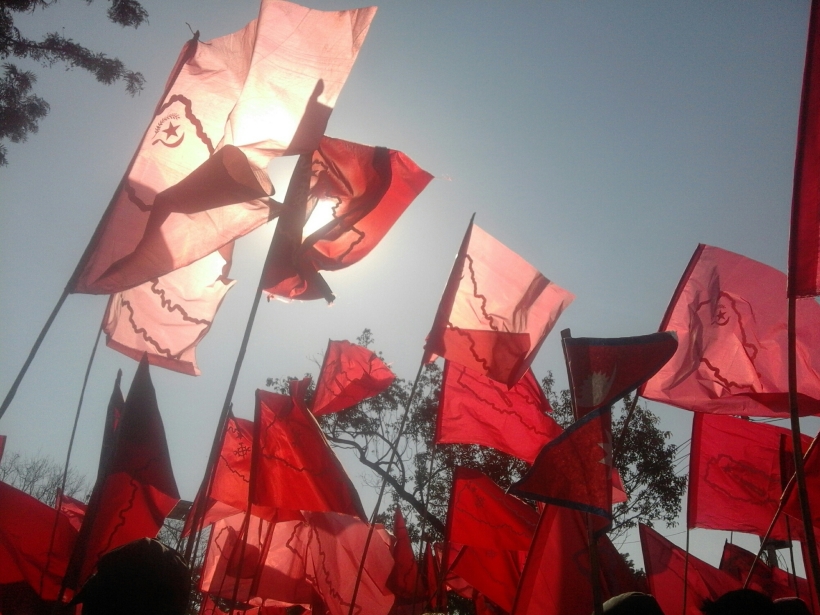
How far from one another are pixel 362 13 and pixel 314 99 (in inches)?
28.3

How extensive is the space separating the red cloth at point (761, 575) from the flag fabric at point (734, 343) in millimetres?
4787

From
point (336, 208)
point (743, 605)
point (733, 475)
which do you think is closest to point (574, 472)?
point (743, 605)

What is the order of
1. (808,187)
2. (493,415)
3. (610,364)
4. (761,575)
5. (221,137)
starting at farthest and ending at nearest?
1. (761,575)
2. (493,415)
3. (221,137)
4. (610,364)
5. (808,187)

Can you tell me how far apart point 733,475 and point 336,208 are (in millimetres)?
4386

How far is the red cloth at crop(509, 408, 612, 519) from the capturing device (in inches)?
121

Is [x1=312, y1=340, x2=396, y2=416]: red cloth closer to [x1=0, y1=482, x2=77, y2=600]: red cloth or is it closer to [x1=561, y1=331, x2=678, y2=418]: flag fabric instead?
[x1=0, y1=482, x2=77, y2=600]: red cloth

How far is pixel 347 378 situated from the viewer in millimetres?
7875

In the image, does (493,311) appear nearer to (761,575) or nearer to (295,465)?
(295,465)

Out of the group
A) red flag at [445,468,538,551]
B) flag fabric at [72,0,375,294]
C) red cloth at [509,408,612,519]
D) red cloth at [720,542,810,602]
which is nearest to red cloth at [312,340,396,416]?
red flag at [445,468,538,551]

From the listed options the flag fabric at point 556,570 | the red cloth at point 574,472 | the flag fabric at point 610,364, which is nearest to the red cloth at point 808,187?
the flag fabric at point 610,364

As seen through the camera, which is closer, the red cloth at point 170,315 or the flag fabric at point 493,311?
the red cloth at point 170,315

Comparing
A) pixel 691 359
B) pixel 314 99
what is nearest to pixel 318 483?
pixel 314 99

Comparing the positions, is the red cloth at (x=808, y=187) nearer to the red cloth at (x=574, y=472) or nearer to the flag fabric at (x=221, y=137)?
the red cloth at (x=574, y=472)

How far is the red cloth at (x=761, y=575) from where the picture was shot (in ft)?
28.7
